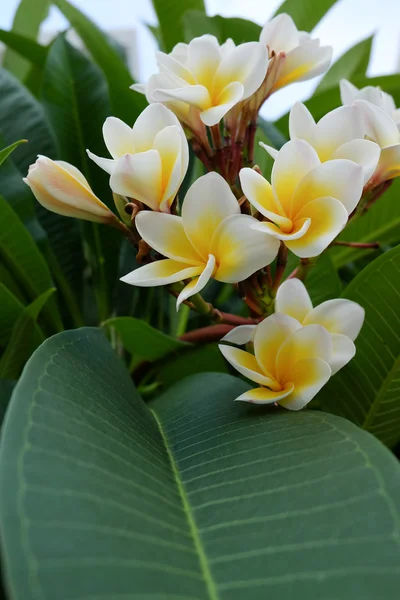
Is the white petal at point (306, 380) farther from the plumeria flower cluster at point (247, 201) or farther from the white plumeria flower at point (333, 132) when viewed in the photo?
the white plumeria flower at point (333, 132)

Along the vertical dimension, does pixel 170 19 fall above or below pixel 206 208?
above

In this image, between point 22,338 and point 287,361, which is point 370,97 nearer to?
point 287,361

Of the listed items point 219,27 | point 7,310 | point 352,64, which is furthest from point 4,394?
point 352,64

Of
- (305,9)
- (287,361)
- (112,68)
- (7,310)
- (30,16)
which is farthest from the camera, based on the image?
(30,16)

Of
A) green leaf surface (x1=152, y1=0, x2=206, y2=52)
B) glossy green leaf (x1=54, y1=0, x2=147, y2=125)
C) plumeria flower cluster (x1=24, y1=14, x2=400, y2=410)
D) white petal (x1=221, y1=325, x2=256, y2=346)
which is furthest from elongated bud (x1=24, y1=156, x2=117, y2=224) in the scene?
green leaf surface (x1=152, y1=0, x2=206, y2=52)

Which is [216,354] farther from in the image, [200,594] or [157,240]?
[200,594]
